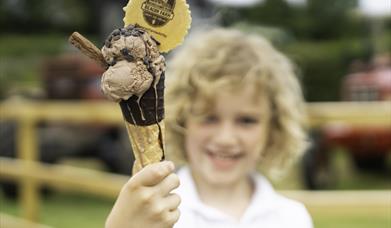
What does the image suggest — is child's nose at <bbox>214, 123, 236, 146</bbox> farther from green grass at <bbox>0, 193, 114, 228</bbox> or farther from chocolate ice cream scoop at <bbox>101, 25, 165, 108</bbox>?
green grass at <bbox>0, 193, 114, 228</bbox>

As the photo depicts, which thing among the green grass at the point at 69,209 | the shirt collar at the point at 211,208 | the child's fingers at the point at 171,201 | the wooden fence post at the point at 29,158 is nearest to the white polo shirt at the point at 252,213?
the shirt collar at the point at 211,208

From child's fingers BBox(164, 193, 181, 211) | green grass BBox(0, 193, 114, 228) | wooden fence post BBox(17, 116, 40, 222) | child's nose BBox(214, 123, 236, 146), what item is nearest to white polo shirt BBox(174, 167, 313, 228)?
child's nose BBox(214, 123, 236, 146)

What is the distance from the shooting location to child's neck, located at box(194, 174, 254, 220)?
1.56 meters

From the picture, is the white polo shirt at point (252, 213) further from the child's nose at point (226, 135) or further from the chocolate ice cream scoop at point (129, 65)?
the chocolate ice cream scoop at point (129, 65)

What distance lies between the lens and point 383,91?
6434 millimetres

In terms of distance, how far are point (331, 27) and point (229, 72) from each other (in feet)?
44.1

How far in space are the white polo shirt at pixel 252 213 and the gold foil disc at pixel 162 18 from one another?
1.96ft

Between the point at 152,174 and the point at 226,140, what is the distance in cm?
70

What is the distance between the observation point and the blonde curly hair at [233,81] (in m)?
1.65

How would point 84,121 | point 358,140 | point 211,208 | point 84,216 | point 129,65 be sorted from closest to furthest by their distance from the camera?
point 129,65, point 211,208, point 84,121, point 84,216, point 358,140

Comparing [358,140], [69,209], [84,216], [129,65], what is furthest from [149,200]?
[358,140]

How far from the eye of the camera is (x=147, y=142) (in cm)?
90

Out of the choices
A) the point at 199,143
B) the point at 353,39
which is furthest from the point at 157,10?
the point at 353,39

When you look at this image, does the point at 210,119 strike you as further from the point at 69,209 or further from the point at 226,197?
the point at 69,209
